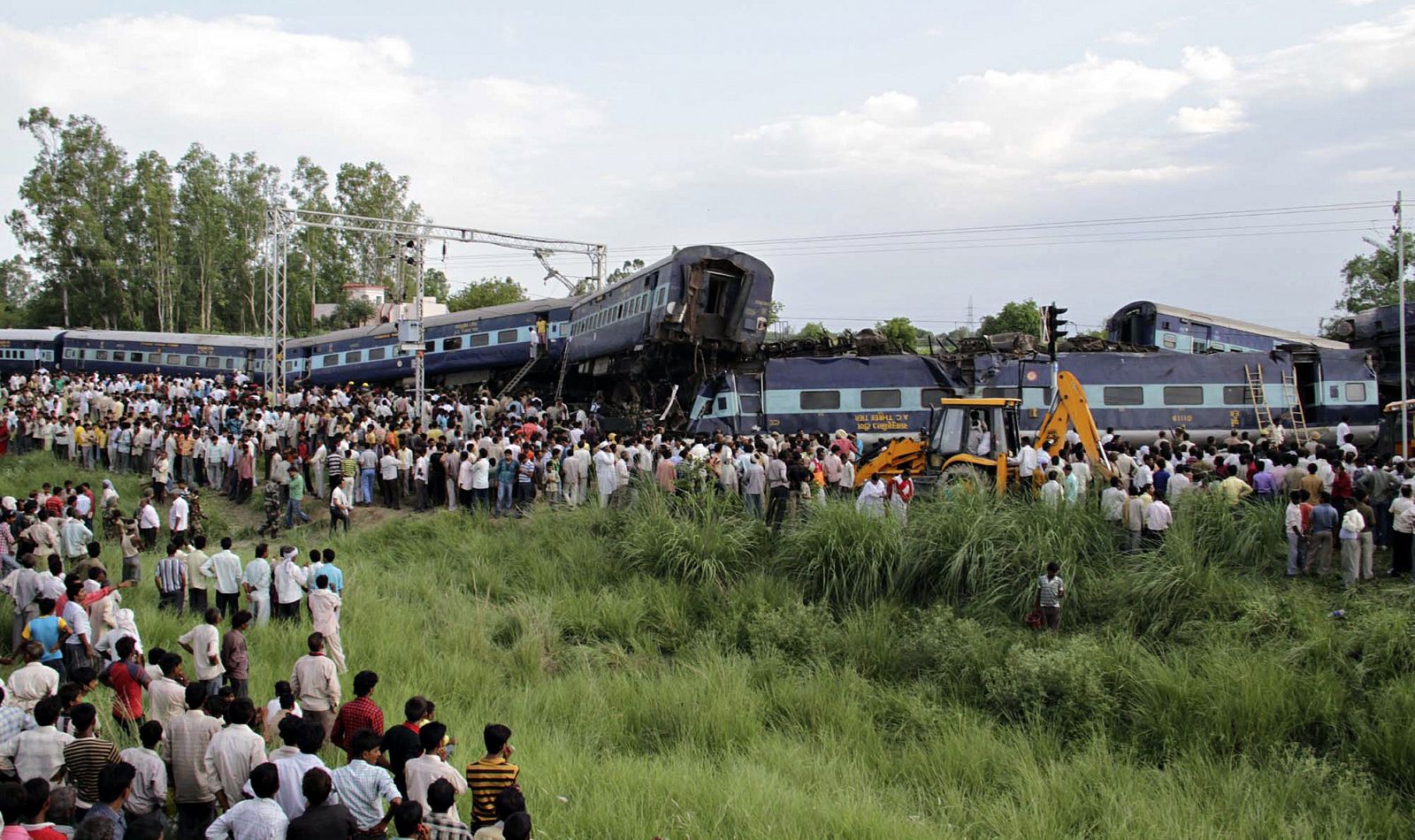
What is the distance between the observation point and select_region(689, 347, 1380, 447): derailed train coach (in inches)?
926

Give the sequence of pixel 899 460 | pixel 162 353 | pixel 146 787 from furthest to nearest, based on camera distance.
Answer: pixel 162 353 < pixel 899 460 < pixel 146 787

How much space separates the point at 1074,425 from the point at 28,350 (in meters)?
43.7

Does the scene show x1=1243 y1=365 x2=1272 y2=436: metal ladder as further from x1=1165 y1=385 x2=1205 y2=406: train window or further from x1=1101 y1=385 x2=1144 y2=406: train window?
x1=1101 y1=385 x2=1144 y2=406: train window

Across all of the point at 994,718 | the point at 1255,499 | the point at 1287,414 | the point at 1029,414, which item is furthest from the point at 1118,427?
the point at 994,718

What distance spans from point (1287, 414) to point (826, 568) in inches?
Answer: 604

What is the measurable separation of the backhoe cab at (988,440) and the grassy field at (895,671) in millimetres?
1117

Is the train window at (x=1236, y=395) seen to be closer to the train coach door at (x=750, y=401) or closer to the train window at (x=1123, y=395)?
the train window at (x=1123, y=395)

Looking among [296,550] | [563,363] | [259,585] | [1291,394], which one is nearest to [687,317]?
[563,363]

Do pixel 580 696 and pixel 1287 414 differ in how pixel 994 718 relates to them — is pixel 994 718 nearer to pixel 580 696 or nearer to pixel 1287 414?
pixel 580 696

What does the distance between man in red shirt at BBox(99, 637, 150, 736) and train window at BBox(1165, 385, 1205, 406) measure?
21.9 meters

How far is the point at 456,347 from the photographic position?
1278 inches

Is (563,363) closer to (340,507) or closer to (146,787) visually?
(340,507)

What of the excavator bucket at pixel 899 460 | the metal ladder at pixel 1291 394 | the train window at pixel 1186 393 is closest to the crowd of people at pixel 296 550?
the excavator bucket at pixel 899 460

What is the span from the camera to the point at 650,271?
24.2m
